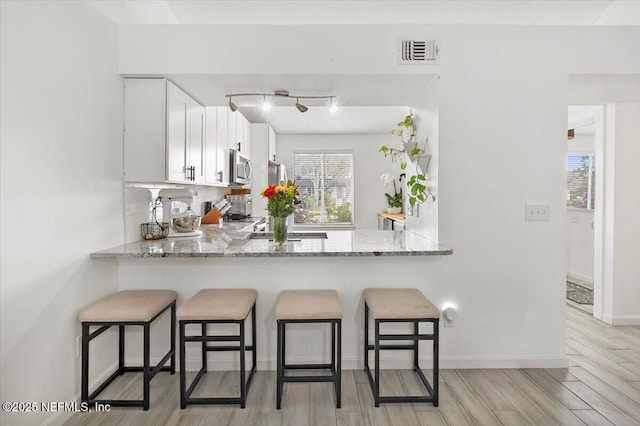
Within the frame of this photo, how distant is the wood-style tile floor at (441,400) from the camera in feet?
6.67

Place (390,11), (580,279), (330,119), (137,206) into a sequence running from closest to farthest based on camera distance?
(137,206)
(390,11)
(580,279)
(330,119)

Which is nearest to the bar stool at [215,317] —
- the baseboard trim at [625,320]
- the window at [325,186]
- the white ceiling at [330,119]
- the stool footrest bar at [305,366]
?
the stool footrest bar at [305,366]

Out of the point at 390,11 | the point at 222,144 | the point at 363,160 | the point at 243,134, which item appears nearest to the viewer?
the point at 390,11

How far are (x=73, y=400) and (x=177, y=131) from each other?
1.84m

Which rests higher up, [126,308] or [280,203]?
[280,203]

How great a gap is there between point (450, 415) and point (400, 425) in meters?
0.31

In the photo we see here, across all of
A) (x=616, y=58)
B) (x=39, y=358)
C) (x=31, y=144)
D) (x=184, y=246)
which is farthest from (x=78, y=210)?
(x=616, y=58)

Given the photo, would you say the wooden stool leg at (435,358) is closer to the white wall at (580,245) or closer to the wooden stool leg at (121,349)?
the wooden stool leg at (121,349)

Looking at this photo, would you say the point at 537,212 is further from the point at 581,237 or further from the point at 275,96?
the point at 581,237

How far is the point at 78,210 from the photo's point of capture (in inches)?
84.8

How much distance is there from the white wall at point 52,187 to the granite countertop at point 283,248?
267mm

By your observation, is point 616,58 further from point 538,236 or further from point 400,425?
point 400,425

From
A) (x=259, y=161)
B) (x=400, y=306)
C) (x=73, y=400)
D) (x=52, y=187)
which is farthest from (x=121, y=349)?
(x=259, y=161)

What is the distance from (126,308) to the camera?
2.07m
